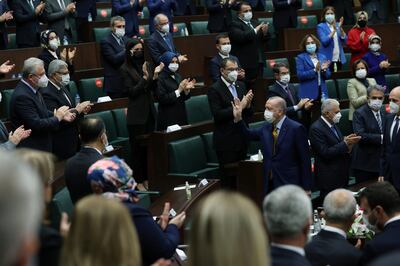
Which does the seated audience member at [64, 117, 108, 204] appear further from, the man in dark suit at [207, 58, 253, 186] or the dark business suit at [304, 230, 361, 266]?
the man in dark suit at [207, 58, 253, 186]

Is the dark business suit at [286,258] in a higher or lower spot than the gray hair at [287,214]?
lower

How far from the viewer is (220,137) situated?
294 inches

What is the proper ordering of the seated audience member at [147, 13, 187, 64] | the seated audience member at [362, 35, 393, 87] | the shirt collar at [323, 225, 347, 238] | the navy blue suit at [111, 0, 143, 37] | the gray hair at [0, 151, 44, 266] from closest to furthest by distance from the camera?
1. the gray hair at [0, 151, 44, 266]
2. the shirt collar at [323, 225, 347, 238]
3. the seated audience member at [147, 13, 187, 64]
4. the seated audience member at [362, 35, 393, 87]
5. the navy blue suit at [111, 0, 143, 37]

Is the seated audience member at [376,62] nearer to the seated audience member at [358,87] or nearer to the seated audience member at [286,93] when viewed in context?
the seated audience member at [358,87]

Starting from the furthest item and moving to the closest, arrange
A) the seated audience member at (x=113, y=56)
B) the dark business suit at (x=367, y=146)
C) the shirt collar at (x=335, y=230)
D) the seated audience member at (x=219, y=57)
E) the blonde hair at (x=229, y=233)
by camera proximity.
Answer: the seated audience member at (x=113, y=56)
the seated audience member at (x=219, y=57)
the dark business suit at (x=367, y=146)
the shirt collar at (x=335, y=230)
the blonde hair at (x=229, y=233)

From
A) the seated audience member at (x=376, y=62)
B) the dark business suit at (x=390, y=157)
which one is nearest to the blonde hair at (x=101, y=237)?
the dark business suit at (x=390, y=157)

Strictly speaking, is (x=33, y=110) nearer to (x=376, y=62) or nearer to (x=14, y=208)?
(x=14, y=208)

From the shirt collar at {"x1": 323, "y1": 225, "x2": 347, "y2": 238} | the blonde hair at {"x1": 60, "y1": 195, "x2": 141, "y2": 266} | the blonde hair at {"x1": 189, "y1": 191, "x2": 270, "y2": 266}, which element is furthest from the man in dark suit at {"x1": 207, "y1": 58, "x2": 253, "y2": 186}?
the blonde hair at {"x1": 189, "y1": 191, "x2": 270, "y2": 266}

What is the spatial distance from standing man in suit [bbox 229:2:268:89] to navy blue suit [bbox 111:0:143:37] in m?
1.42

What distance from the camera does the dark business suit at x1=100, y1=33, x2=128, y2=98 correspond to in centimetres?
862

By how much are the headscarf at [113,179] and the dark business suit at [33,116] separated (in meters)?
2.87

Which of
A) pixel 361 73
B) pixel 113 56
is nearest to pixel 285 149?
pixel 361 73

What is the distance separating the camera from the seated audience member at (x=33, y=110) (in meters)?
5.90

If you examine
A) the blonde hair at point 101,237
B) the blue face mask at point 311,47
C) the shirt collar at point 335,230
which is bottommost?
the shirt collar at point 335,230
